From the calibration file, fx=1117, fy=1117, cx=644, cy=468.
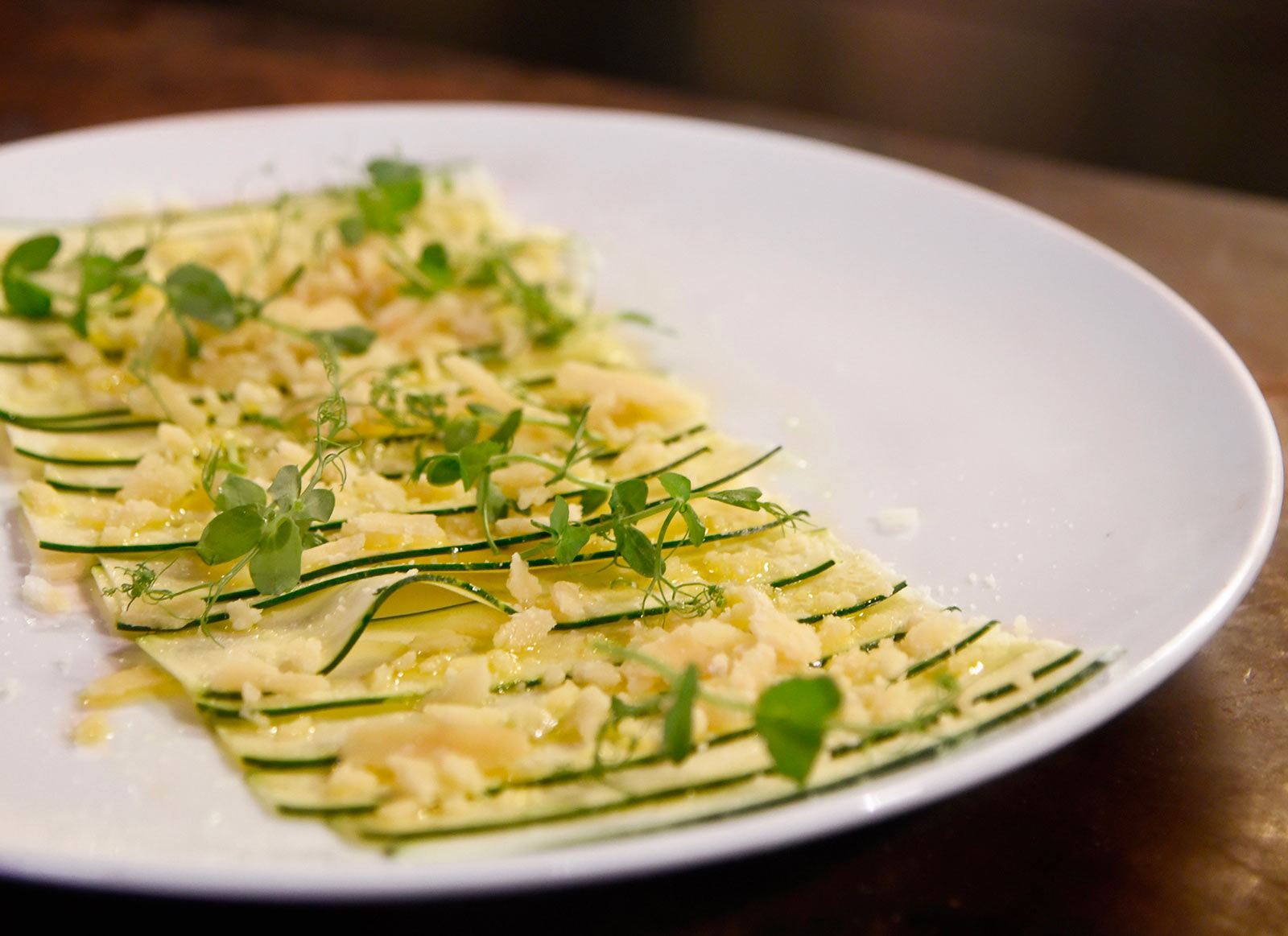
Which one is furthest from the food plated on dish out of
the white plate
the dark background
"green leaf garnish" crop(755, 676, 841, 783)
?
the dark background

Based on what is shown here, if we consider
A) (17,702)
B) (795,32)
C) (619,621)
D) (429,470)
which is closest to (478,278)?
(429,470)

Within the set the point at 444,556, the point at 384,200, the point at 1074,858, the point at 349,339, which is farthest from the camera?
the point at 384,200

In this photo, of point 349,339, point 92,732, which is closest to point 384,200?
point 349,339

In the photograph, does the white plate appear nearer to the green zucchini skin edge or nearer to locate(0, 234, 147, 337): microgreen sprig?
the green zucchini skin edge

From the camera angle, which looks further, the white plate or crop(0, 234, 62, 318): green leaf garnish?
crop(0, 234, 62, 318): green leaf garnish

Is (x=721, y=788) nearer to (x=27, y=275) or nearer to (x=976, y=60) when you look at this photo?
(x=27, y=275)

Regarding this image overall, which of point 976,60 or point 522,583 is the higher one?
point 976,60
